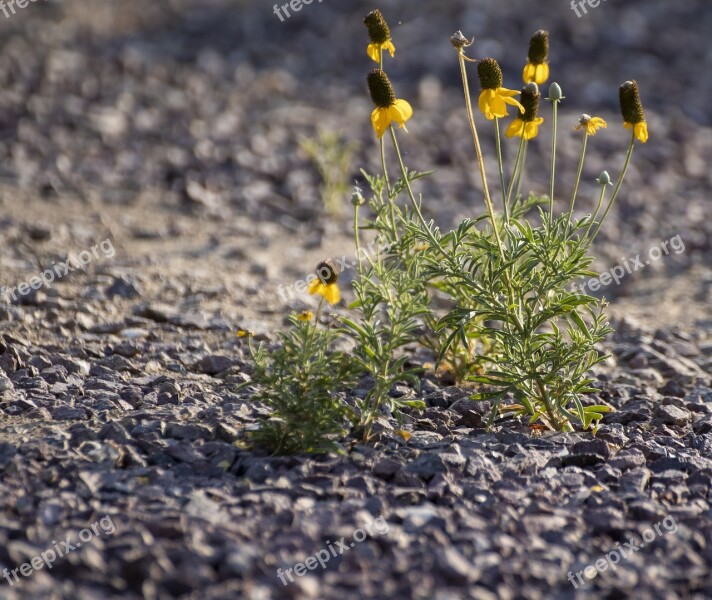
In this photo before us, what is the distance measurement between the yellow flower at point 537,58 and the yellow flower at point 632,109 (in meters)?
0.37

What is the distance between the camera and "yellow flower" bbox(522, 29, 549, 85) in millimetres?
3496

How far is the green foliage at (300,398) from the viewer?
3086 millimetres

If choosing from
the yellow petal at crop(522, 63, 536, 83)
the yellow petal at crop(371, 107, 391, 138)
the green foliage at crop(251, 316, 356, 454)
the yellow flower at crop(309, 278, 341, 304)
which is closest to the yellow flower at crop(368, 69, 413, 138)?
the yellow petal at crop(371, 107, 391, 138)

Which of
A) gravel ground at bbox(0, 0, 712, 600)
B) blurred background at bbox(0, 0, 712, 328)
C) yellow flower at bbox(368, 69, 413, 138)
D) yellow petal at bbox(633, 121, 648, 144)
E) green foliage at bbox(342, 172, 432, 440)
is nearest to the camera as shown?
gravel ground at bbox(0, 0, 712, 600)

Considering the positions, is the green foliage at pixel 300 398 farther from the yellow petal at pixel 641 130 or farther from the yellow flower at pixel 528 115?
the yellow petal at pixel 641 130

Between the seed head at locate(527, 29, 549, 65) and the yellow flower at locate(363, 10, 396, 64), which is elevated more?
the seed head at locate(527, 29, 549, 65)

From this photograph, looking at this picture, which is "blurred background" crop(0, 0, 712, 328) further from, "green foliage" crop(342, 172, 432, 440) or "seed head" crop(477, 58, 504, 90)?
"seed head" crop(477, 58, 504, 90)

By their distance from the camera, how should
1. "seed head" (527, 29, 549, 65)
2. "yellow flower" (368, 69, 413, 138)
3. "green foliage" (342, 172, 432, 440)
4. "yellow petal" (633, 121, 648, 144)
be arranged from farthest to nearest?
"seed head" (527, 29, 549, 65), "yellow petal" (633, 121, 648, 144), "green foliage" (342, 172, 432, 440), "yellow flower" (368, 69, 413, 138)

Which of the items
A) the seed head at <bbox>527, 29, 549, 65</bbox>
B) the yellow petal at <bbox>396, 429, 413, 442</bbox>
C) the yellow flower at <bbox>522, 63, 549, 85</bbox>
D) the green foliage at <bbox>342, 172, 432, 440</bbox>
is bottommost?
the yellow petal at <bbox>396, 429, 413, 442</bbox>

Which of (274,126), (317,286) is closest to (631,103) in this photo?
(317,286)

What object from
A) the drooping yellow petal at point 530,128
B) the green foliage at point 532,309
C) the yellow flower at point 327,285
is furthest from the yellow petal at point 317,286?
the drooping yellow petal at point 530,128

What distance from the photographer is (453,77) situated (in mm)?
9258

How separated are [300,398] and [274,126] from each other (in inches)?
199

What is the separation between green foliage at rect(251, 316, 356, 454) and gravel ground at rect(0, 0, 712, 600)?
9 centimetres
